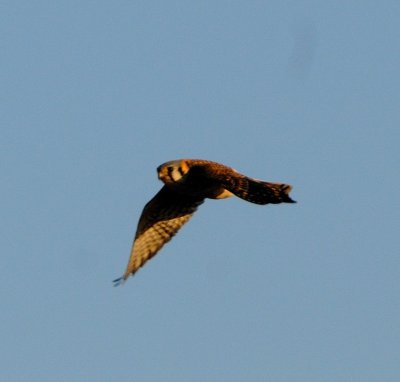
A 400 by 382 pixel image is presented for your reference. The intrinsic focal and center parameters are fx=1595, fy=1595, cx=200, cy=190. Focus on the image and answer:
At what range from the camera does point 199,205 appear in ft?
106

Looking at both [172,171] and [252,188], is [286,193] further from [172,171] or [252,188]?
[172,171]

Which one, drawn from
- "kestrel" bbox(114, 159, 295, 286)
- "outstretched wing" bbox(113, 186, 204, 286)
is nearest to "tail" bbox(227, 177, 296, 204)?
"kestrel" bbox(114, 159, 295, 286)

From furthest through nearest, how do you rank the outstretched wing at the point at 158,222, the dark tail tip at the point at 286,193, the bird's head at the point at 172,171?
the outstretched wing at the point at 158,222 → the bird's head at the point at 172,171 → the dark tail tip at the point at 286,193

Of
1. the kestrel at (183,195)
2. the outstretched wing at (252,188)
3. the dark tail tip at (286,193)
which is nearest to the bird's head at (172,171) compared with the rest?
the kestrel at (183,195)

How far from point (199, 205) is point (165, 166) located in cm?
229

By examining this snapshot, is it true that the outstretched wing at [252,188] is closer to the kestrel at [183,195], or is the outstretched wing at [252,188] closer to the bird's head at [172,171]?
the kestrel at [183,195]

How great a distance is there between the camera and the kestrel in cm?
2736

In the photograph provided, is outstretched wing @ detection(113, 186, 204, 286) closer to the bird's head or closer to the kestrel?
the kestrel

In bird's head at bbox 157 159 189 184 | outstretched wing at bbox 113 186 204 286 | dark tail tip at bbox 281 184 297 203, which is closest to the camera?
dark tail tip at bbox 281 184 297 203

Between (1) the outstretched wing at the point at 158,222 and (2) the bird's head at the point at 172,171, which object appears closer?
(2) the bird's head at the point at 172,171

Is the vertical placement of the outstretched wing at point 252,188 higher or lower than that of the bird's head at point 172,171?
lower

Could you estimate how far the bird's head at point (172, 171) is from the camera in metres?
30.2

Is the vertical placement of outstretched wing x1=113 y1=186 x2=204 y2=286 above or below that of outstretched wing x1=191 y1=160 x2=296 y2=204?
above

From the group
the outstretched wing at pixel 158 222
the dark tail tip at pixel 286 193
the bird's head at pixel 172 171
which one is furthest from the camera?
the outstretched wing at pixel 158 222
